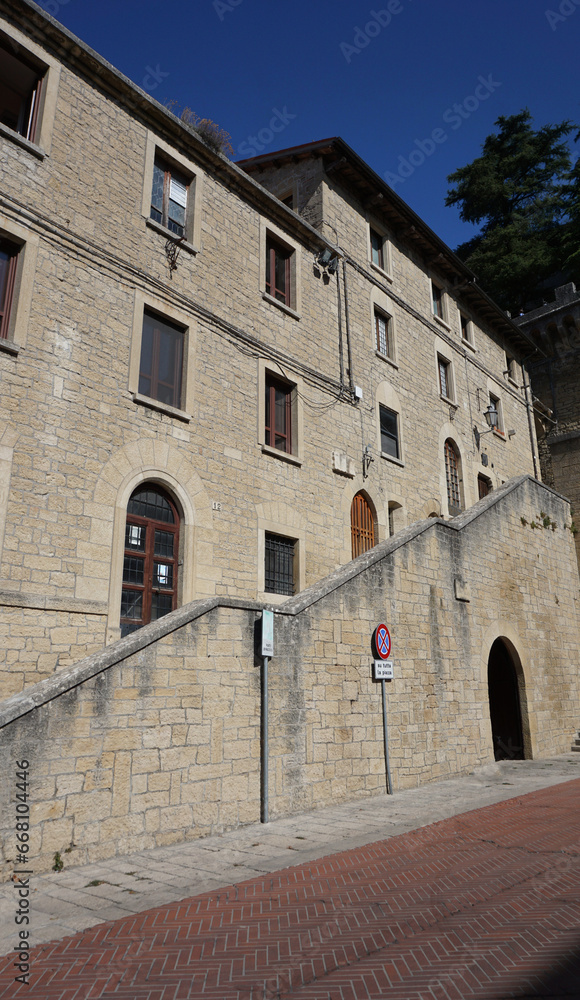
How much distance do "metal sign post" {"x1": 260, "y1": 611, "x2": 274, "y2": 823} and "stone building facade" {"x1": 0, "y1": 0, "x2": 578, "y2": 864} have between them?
142 millimetres

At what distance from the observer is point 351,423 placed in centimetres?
1536

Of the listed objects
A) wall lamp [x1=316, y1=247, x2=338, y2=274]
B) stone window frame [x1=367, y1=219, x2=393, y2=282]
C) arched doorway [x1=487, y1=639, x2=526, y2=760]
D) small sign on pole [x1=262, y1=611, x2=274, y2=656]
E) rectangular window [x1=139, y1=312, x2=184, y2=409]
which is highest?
stone window frame [x1=367, y1=219, x2=393, y2=282]

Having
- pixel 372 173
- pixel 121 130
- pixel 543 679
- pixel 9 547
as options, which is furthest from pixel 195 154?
pixel 543 679

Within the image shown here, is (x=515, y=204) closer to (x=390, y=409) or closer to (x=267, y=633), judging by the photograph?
(x=390, y=409)

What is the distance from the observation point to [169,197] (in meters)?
12.3

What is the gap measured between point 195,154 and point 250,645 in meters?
9.95

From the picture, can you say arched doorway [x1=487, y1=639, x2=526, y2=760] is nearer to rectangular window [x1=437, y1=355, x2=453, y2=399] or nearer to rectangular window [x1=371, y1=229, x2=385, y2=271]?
rectangular window [x1=437, y1=355, x2=453, y2=399]

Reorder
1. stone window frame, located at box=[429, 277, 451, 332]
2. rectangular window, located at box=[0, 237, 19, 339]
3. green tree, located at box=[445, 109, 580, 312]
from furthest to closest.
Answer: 1. green tree, located at box=[445, 109, 580, 312]
2. stone window frame, located at box=[429, 277, 451, 332]
3. rectangular window, located at box=[0, 237, 19, 339]

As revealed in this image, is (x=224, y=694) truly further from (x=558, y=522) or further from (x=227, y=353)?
(x=558, y=522)

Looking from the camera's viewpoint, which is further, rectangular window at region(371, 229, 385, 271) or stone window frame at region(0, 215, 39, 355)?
rectangular window at region(371, 229, 385, 271)

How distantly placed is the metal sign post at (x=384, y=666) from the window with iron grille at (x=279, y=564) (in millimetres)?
2854

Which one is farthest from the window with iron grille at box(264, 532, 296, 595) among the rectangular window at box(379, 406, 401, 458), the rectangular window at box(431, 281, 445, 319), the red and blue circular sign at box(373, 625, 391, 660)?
the rectangular window at box(431, 281, 445, 319)

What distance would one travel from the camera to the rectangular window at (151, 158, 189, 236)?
476 inches

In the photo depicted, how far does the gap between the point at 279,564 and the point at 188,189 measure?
25.1 feet
